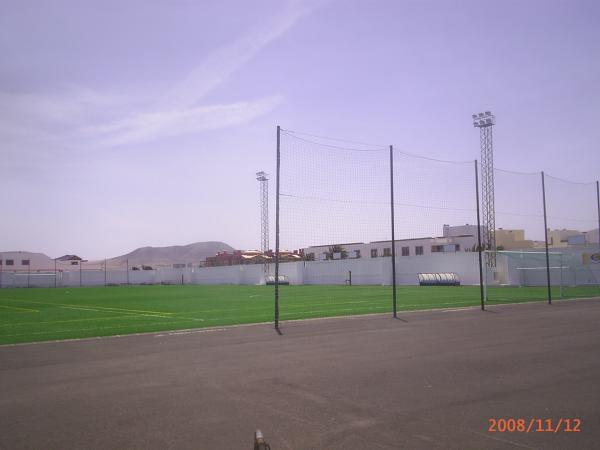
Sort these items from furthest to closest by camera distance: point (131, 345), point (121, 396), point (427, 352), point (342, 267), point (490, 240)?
point (342, 267) → point (490, 240) → point (131, 345) → point (427, 352) → point (121, 396)

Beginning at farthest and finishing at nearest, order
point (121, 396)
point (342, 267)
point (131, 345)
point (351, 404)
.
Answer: point (342, 267), point (131, 345), point (121, 396), point (351, 404)

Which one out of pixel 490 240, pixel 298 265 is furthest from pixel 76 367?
pixel 298 265

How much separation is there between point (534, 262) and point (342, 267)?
2200 centimetres

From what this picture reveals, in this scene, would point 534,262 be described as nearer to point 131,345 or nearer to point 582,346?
point 582,346

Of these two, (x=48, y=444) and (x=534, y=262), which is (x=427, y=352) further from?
(x=534, y=262)

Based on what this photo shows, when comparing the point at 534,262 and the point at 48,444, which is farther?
the point at 534,262

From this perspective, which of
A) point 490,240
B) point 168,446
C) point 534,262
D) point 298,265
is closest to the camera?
point 168,446

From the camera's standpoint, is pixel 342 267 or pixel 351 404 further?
pixel 342 267

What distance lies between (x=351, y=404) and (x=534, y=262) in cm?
4388

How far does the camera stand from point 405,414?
6148 millimetres

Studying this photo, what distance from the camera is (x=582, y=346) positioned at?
11.0 meters

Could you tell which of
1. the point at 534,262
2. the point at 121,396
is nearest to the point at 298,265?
the point at 534,262

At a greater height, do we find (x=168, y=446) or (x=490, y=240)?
(x=490, y=240)

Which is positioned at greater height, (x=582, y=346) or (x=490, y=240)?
(x=490, y=240)
